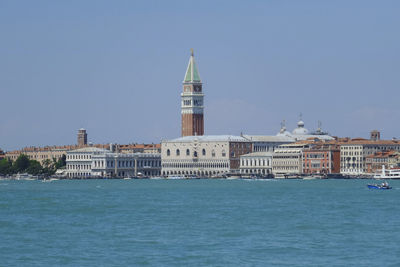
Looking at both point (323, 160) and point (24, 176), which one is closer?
point (323, 160)

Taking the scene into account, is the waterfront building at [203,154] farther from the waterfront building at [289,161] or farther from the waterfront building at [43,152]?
the waterfront building at [43,152]

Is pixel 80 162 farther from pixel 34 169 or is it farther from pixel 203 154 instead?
pixel 203 154

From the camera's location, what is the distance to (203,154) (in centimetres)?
13400

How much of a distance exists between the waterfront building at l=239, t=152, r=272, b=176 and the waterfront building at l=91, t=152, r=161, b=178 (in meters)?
13.4

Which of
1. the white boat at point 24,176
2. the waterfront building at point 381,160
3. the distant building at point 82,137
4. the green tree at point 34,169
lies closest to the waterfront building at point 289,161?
the waterfront building at point 381,160

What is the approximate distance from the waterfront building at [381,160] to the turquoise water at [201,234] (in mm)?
65328

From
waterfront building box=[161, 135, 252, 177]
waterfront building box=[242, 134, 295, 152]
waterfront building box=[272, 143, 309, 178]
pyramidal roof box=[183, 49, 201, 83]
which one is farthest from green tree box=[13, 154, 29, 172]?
waterfront building box=[272, 143, 309, 178]

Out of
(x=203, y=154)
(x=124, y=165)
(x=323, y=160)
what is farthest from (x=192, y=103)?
(x=323, y=160)

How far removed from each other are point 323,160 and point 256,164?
9.56 metres

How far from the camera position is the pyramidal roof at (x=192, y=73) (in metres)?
142

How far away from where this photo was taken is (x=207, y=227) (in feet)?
122

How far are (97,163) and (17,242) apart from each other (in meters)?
105

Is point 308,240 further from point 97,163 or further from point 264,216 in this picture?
point 97,163

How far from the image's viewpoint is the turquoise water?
2909cm
